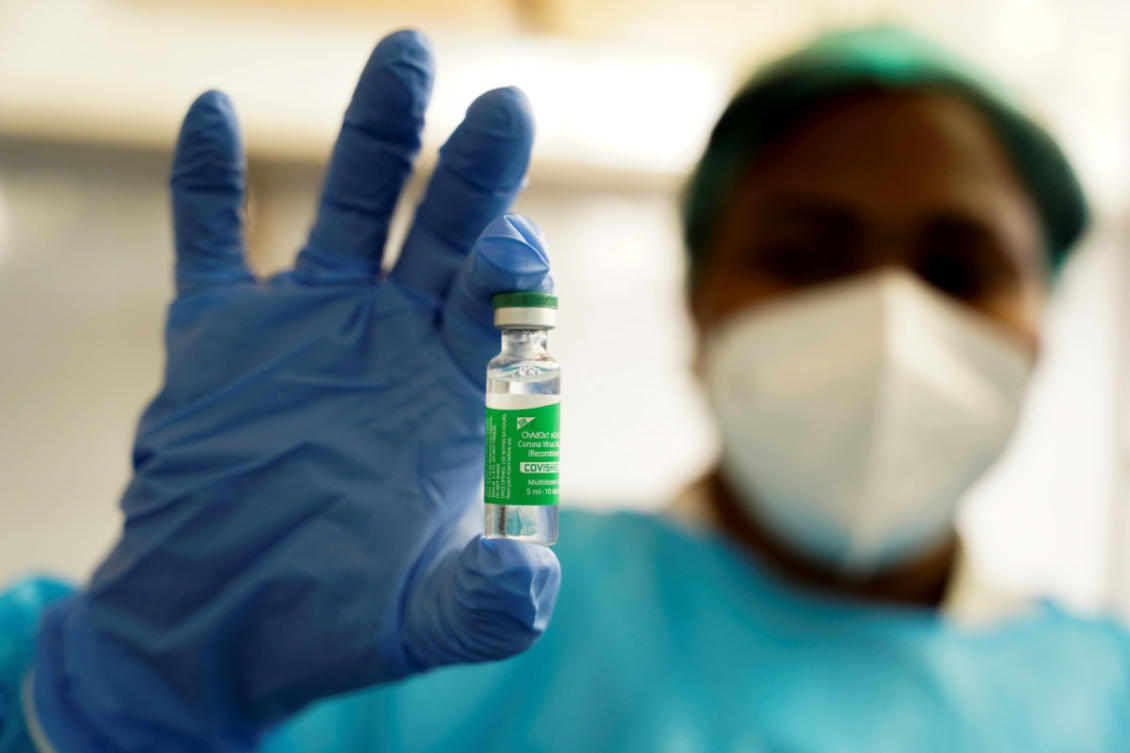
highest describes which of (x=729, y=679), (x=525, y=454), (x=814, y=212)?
(x=814, y=212)

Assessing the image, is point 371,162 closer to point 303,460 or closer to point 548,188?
point 303,460

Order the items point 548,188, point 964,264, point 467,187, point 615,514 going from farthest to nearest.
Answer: point 548,188 → point 615,514 → point 964,264 → point 467,187

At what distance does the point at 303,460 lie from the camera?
2.01 ft

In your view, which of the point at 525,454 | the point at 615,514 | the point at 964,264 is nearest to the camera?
the point at 525,454

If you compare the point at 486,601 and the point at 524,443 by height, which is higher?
the point at 524,443

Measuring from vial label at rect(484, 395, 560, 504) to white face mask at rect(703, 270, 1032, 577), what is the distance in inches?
22.4

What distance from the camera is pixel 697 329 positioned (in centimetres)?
126

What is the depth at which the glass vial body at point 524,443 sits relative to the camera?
0.48m

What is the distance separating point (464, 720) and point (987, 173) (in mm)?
1024

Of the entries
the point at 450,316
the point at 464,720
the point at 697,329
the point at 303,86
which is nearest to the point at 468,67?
the point at 303,86

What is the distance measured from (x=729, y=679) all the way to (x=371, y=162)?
75 centimetres

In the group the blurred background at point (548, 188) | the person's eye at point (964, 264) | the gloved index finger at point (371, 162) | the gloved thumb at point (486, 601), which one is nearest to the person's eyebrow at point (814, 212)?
the person's eye at point (964, 264)

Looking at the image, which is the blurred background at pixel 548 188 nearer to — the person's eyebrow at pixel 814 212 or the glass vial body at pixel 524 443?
the person's eyebrow at pixel 814 212

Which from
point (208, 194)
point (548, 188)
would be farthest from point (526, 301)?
point (548, 188)
